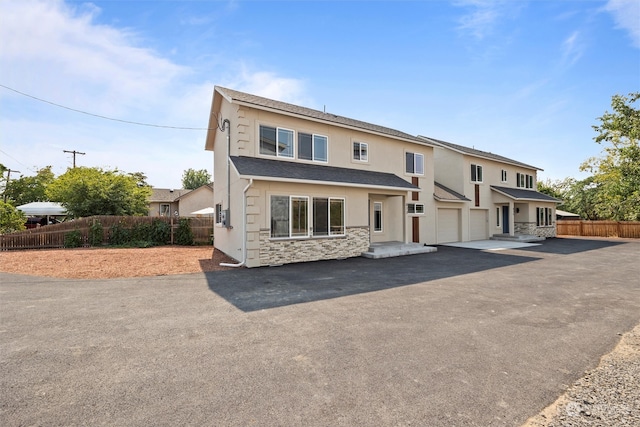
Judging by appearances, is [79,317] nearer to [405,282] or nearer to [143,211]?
[405,282]

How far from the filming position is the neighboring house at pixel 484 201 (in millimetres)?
19547

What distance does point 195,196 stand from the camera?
3238 cm

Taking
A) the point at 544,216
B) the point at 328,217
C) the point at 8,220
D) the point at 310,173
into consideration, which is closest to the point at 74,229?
the point at 8,220

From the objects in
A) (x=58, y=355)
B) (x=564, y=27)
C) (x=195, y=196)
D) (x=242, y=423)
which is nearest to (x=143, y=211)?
(x=195, y=196)

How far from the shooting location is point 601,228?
2580 cm

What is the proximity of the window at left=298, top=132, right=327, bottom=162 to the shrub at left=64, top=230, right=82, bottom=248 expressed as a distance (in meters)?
12.4

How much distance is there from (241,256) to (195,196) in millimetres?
24395

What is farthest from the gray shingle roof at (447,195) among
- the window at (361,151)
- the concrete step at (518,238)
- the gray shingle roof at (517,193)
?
the window at (361,151)

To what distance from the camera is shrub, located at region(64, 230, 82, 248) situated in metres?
14.7

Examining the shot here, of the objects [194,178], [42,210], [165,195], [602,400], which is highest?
[194,178]

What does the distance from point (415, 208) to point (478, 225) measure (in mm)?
7360

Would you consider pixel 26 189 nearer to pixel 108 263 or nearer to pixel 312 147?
pixel 108 263

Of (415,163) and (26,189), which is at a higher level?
(26,189)

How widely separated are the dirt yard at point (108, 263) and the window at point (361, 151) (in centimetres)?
789
